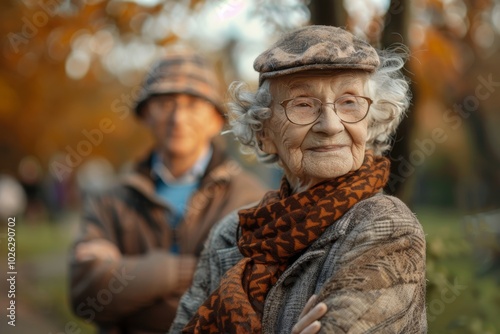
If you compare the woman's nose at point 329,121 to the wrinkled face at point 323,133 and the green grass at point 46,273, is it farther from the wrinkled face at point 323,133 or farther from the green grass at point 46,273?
the green grass at point 46,273

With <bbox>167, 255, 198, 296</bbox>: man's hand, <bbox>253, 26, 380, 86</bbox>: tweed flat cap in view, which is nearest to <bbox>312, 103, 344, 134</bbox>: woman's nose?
<bbox>253, 26, 380, 86</bbox>: tweed flat cap

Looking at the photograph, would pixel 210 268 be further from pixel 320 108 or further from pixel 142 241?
pixel 142 241

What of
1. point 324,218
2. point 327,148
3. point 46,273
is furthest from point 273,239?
point 46,273

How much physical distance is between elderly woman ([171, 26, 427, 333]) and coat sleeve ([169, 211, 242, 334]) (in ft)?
0.66

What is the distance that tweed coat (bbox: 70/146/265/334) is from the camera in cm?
546

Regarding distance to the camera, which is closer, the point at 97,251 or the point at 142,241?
the point at 97,251

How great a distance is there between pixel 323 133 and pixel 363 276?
21.5 inches

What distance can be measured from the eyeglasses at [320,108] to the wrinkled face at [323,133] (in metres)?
0.01

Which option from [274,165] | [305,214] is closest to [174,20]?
[274,165]

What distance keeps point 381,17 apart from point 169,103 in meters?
1.71

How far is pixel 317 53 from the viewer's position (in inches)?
113

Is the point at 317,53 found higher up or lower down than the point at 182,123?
higher up

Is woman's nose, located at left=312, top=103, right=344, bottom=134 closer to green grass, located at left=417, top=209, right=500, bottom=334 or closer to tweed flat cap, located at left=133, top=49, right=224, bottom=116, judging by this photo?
green grass, located at left=417, top=209, right=500, bottom=334

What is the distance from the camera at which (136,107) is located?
632 centimetres
